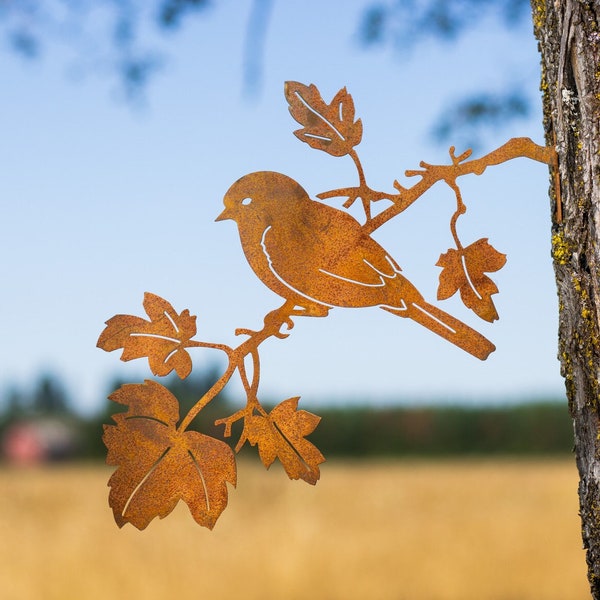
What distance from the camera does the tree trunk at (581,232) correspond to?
113 cm

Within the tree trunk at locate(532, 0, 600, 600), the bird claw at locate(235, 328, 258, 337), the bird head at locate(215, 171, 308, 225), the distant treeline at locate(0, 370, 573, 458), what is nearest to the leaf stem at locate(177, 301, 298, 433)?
the bird claw at locate(235, 328, 258, 337)

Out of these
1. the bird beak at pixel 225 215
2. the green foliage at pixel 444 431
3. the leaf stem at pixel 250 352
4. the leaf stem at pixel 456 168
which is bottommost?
the green foliage at pixel 444 431

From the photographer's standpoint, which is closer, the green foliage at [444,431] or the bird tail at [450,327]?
the bird tail at [450,327]

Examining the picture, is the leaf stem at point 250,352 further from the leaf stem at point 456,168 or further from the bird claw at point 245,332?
the leaf stem at point 456,168

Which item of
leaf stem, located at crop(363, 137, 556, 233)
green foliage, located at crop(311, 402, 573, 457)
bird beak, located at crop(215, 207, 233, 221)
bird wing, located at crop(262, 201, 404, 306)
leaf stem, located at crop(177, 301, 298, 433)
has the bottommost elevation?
green foliage, located at crop(311, 402, 573, 457)

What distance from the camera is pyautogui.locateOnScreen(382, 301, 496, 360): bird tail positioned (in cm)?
117

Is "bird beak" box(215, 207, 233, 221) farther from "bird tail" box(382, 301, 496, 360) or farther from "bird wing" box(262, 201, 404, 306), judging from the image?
"bird tail" box(382, 301, 496, 360)

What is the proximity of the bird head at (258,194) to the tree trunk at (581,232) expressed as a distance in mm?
429

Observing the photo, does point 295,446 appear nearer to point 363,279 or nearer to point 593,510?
point 363,279

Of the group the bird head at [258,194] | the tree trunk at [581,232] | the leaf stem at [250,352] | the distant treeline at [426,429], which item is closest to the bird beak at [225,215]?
the bird head at [258,194]

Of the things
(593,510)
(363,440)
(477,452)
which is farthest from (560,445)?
(593,510)

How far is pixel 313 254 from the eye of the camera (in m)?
1.21

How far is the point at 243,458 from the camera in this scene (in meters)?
8.39

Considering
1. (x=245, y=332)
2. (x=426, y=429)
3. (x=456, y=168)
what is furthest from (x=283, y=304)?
(x=426, y=429)
